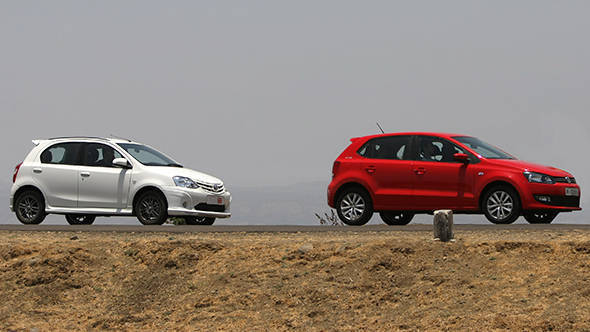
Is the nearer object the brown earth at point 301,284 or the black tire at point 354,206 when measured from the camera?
the brown earth at point 301,284

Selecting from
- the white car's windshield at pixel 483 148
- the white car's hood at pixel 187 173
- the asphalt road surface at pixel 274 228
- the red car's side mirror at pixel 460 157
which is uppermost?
the white car's windshield at pixel 483 148

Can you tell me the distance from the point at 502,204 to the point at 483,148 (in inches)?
54.4

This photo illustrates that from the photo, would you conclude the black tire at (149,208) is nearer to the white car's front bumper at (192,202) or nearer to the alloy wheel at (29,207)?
the white car's front bumper at (192,202)

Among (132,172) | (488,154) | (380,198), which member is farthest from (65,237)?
(488,154)

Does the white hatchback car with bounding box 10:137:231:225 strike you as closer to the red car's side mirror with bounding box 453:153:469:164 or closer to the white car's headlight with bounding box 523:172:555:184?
the red car's side mirror with bounding box 453:153:469:164

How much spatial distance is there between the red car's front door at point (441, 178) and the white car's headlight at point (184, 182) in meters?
4.41

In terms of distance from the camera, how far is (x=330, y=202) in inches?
704

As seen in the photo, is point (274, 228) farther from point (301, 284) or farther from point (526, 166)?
point (301, 284)

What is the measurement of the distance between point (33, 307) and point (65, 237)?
10.4 feet

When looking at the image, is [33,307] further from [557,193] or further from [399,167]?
[557,193]

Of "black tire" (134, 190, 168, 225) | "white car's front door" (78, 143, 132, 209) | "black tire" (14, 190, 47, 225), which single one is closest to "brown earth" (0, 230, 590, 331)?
"black tire" (134, 190, 168, 225)

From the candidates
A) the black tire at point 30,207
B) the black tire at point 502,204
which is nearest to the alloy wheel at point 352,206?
the black tire at point 502,204

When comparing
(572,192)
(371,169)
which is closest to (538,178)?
(572,192)

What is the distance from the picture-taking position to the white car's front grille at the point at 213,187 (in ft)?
59.9
